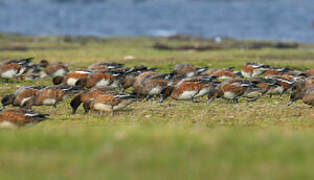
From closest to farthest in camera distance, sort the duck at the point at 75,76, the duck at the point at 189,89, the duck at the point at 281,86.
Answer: the duck at the point at 189,89
the duck at the point at 281,86
the duck at the point at 75,76

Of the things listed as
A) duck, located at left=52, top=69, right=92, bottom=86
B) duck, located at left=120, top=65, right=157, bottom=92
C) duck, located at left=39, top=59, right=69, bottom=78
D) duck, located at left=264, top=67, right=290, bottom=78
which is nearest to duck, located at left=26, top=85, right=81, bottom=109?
duck, located at left=120, top=65, right=157, bottom=92

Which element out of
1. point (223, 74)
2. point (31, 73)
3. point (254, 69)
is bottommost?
point (31, 73)

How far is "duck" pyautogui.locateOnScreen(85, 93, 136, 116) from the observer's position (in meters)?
14.0

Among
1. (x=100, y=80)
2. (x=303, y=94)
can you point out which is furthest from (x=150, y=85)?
(x=303, y=94)

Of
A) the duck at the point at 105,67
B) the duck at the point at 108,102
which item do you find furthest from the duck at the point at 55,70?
the duck at the point at 108,102

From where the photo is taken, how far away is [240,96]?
1580 cm

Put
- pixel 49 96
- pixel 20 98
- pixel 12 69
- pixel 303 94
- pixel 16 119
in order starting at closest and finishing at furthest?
pixel 16 119 < pixel 49 96 < pixel 303 94 < pixel 20 98 < pixel 12 69

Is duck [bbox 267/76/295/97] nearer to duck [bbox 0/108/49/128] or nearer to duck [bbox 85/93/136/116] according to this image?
duck [bbox 85/93/136/116]

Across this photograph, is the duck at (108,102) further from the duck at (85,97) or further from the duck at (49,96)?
the duck at (49,96)

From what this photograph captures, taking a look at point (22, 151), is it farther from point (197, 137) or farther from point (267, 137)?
point (267, 137)

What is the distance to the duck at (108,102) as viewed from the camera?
1402cm

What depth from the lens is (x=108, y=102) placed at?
46.0 feet

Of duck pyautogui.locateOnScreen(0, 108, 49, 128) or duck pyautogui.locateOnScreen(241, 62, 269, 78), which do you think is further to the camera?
duck pyautogui.locateOnScreen(241, 62, 269, 78)

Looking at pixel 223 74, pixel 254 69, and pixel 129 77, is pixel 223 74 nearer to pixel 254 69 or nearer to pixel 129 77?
pixel 254 69
